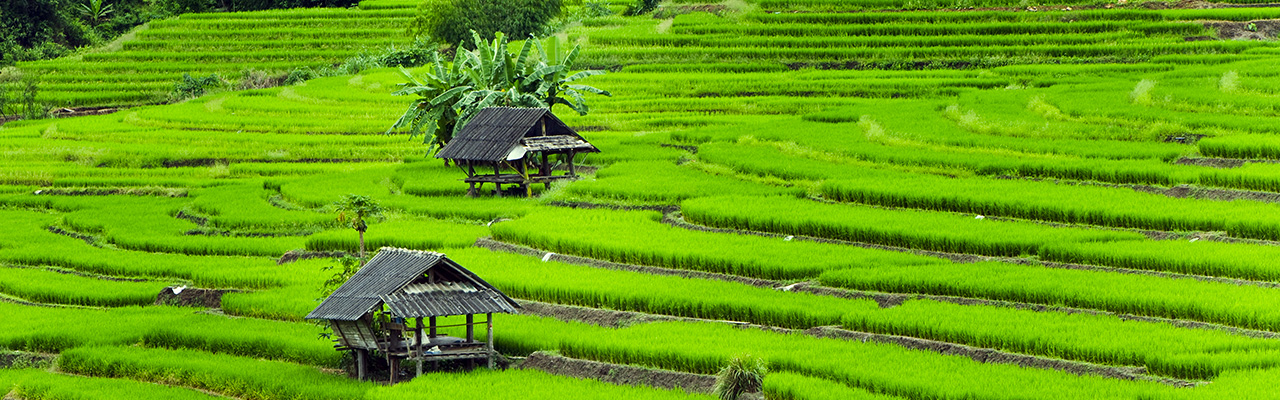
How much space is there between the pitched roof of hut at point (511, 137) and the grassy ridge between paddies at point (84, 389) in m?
12.4

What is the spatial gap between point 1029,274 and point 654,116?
76.4 ft

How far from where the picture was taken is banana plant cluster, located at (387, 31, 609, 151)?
111ft

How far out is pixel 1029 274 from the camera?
59.2 ft

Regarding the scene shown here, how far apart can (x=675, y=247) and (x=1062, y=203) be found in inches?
231

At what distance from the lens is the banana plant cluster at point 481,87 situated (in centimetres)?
3369

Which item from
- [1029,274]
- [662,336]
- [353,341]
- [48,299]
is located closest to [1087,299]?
[1029,274]

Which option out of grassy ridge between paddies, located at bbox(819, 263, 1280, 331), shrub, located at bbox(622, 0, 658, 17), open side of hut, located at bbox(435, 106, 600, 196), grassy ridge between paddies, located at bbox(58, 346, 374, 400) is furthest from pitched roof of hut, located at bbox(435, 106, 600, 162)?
shrub, located at bbox(622, 0, 658, 17)

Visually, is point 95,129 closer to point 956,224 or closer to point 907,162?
point 907,162

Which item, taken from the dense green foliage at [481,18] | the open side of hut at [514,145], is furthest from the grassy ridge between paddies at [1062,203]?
the dense green foliage at [481,18]

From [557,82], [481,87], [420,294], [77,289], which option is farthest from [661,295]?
[557,82]

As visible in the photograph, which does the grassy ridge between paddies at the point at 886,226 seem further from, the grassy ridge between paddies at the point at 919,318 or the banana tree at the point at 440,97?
the banana tree at the point at 440,97

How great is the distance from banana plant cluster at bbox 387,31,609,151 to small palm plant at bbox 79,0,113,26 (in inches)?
1500

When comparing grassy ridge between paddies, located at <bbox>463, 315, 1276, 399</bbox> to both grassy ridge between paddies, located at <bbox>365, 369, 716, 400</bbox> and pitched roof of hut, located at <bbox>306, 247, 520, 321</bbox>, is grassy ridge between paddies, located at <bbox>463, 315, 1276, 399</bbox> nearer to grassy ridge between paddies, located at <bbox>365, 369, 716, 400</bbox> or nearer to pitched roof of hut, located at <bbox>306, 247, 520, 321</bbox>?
grassy ridge between paddies, located at <bbox>365, 369, 716, 400</bbox>

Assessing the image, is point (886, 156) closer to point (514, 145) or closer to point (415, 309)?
point (514, 145)
